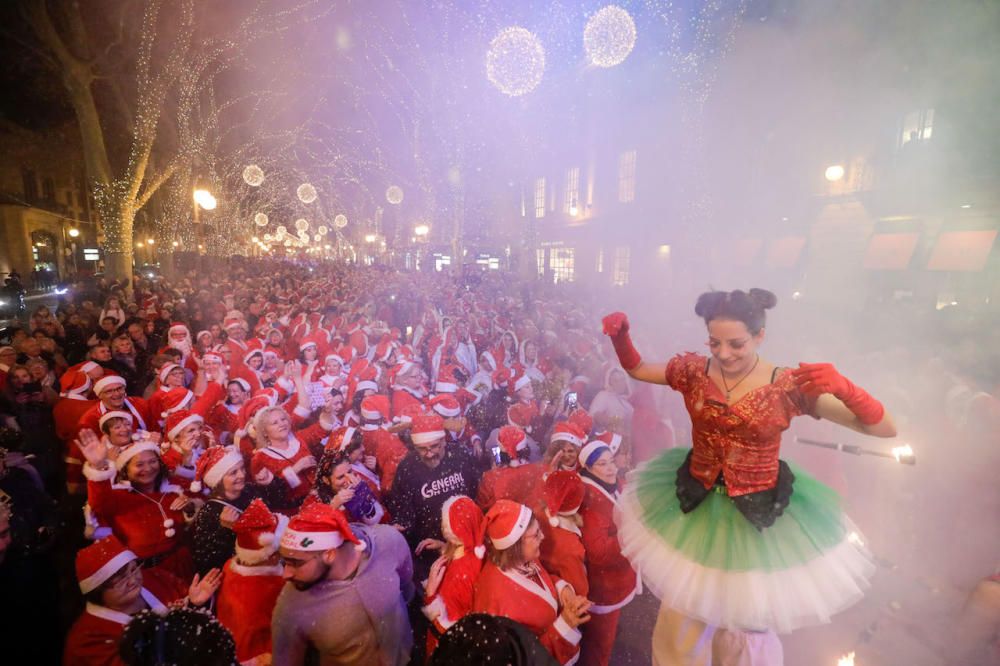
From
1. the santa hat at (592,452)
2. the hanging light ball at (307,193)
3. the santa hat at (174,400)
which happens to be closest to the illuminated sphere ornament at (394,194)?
the hanging light ball at (307,193)

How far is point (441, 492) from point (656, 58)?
28.2 meters

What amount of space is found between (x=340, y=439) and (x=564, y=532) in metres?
2.11

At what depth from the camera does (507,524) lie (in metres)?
2.61

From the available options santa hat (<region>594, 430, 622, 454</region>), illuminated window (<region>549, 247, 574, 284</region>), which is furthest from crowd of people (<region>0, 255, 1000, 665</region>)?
illuminated window (<region>549, 247, 574, 284</region>)

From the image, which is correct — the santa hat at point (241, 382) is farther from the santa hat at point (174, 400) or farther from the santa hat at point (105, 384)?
the santa hat at point (105, 384)

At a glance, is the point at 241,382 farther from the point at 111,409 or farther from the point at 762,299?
the point at 762,299

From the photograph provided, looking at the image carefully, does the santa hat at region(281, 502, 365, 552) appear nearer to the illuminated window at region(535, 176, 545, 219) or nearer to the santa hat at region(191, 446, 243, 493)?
the santa hat at region(191, 446, 243, 493)

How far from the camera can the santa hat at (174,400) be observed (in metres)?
5.60

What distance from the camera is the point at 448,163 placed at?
34875 mm

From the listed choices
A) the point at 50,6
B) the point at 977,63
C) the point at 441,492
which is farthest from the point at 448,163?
the point at 441,492

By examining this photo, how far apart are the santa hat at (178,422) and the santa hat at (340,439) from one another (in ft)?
5.17

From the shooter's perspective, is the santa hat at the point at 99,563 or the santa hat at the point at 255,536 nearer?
the santa hat at the point at 99,563

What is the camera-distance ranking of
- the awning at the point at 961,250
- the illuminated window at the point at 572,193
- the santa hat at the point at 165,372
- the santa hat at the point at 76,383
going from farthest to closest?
the illuminated window at the point at 572,193 → the awning at the point at 961,250 → the santa hat at the point at 165,372 → the santa hat at the point at 76,383

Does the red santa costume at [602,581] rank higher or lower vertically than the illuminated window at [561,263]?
lower
